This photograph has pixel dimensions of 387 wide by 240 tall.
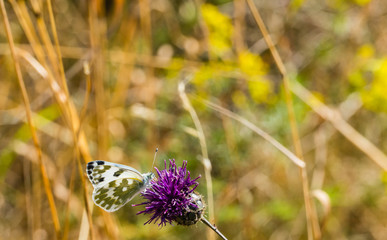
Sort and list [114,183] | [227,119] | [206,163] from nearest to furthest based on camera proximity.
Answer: [114,183], [206,163], [227,119]

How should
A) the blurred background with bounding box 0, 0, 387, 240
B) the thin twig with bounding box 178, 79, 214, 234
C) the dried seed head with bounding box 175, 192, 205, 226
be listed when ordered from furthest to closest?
the blurred background with bounding box 0, 0, 387, 240
the thin twig with bounding box 178, 79, 214, 234
the dried seed head with bounding box 175, 192, 205, 226

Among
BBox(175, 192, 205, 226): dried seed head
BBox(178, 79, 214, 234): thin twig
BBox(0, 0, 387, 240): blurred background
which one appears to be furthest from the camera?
BBox(0, 0, 387, 240): blurred background

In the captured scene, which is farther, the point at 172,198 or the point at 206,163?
the point at 206,163

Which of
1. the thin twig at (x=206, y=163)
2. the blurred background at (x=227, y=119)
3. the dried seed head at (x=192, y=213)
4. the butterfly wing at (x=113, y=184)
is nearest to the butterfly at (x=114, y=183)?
the butterfly wing at (x=113, y=184)

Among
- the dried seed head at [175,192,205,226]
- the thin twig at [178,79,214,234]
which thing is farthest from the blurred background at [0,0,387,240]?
the dried seed head at [175,192,205,226]

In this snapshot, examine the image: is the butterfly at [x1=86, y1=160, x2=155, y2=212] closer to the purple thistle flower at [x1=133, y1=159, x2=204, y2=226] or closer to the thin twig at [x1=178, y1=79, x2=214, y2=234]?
the purple thistle flower at [x1=133, y1=159, x2=204, y2=226]

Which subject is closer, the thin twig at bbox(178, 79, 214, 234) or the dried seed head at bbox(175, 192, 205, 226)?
the dried seed head at bbox(175, 192, 205, 226)

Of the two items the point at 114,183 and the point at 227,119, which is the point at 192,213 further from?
the point at 227,119

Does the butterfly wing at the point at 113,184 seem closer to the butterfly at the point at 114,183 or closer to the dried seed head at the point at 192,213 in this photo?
the butterfly at the point at 114,183

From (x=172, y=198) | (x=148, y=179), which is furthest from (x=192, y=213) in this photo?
(x=148, y=179)
